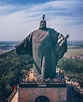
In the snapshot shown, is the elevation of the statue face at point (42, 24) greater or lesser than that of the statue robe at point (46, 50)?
greater

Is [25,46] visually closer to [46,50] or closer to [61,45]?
[46,50]

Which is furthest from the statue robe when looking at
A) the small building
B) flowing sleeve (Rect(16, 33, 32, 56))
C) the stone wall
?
the stone wall

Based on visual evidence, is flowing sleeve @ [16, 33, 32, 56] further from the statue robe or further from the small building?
the small building

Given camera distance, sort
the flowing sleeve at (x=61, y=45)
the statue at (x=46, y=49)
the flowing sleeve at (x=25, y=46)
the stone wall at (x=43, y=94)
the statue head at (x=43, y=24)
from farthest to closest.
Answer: the flowing sleeve at (x=25, y=46) → the statue head at (x=43, y=24) → the statue at (x=46, y=49) → the flowing sleeve at (x=61, y=45) → the stone wall at (x=43, y=94)

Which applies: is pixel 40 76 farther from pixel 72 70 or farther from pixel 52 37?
pixel 72 70

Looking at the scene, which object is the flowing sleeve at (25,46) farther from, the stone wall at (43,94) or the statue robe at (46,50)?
the stone wall at (43,94)

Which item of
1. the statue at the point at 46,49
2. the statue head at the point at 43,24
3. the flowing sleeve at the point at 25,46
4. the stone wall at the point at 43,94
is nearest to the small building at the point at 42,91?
the stone wall at the point at 43,94

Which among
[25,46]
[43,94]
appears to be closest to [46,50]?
[25,46]

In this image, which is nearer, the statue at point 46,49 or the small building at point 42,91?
the small building at point 42,91
